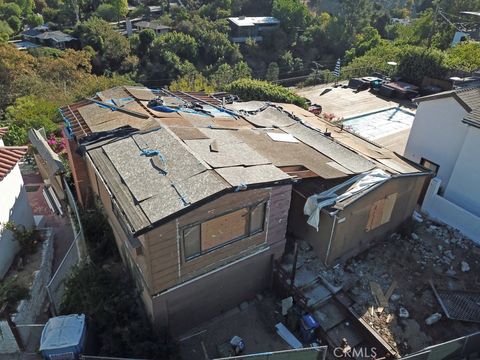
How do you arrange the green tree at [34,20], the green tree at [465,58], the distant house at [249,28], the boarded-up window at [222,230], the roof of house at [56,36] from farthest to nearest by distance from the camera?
the distant house at [249,28] → the green tree at [34,20] → the roof of house at [56,36] → the green tree at [465,58] → the boarded-up window at [222,230]

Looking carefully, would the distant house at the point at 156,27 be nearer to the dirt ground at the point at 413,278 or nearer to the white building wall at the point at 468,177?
the white building wall at the point at 468,177

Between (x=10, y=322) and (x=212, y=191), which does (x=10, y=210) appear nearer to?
(x=10, y=322)

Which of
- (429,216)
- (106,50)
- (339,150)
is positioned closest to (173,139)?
(339,150)

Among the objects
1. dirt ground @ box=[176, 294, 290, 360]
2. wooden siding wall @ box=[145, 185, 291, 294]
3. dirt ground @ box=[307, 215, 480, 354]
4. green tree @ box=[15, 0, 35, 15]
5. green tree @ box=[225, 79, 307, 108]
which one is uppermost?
wooden siding wall @ box=[145, 185, 291, 294]

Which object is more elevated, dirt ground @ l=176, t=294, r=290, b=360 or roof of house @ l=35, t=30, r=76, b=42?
dirt ground @ l=176, t=294, r=290, b=360

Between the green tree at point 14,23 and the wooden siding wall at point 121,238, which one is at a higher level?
the wooden siding wall at point 121,238

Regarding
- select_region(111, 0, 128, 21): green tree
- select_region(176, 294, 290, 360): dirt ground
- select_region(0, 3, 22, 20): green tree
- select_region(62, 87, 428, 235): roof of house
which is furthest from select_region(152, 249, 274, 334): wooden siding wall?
select_region(0, 3, 22, 20): green tree

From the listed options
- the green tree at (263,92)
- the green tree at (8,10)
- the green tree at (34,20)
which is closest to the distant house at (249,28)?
the green tree at (34,20)

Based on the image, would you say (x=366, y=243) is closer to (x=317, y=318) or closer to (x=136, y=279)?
(x=317, y=318)

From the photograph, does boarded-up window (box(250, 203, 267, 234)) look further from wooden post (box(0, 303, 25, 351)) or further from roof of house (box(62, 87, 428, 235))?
wooden post (box(0, 303, 25, 351))
